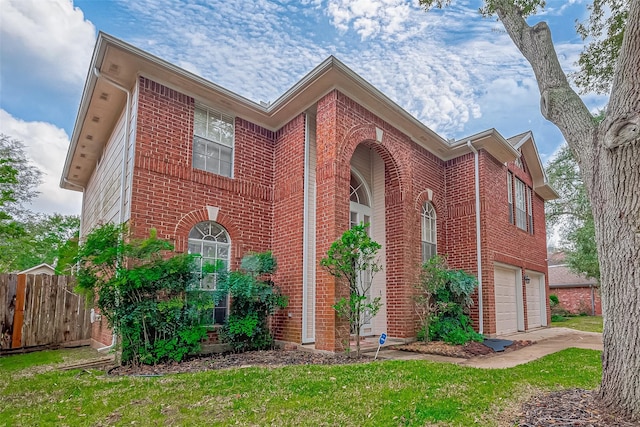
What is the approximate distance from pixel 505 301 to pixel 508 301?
0.31m

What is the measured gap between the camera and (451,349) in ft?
24.5

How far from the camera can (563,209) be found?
22.3 meters

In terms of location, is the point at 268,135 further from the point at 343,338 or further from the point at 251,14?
the point at 343,338

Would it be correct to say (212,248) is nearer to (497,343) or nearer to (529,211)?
(497,343)

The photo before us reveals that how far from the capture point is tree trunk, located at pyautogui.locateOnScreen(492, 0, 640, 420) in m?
3.27

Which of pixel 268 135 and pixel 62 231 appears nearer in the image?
pixel 268 135

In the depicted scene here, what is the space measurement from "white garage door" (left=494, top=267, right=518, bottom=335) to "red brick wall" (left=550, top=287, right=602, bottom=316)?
15.6 m

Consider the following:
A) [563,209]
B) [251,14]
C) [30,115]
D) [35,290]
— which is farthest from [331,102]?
[563,209]

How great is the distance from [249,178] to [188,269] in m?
2.69

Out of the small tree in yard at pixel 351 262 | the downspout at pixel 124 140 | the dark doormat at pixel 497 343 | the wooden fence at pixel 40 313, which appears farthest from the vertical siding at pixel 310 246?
the wooden fence at pixel 40 313

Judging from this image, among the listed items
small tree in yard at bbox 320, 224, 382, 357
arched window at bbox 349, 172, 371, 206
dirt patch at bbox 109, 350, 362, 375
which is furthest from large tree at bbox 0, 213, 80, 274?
small tree in yard at bbox 320, 224, 382, 357

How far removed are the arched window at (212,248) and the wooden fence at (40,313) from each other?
258 centimetres

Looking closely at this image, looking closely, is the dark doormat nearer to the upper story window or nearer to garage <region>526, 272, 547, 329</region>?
garage <region>526, 272, 547, 329</region>

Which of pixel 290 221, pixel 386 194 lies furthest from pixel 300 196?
pixel 386 194
